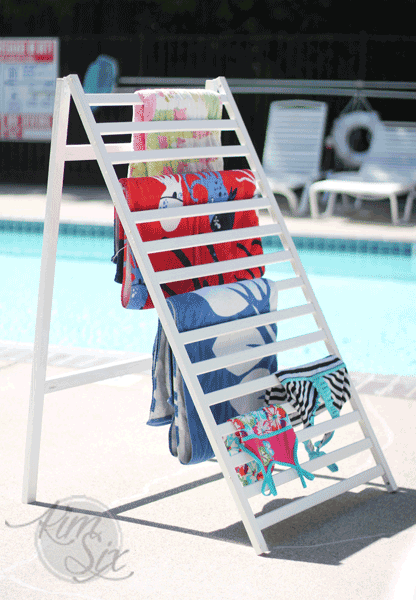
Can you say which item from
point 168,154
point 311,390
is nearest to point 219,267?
point 168,154

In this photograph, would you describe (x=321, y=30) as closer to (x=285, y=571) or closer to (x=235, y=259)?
(x=235, y=259)

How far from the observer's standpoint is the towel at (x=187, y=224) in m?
2.71

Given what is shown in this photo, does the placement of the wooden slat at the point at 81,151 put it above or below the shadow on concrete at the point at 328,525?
above

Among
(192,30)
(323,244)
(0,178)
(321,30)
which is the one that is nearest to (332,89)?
(321,30)

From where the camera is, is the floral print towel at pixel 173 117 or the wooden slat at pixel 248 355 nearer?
the wooden slat at pixel 248 355

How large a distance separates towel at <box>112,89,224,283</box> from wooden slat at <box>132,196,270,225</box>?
18 cm

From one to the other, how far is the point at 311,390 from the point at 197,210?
2.33 feet

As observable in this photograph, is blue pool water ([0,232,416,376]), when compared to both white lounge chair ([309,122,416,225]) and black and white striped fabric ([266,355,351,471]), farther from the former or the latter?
black and white striped fabric ([266,355,351,471])

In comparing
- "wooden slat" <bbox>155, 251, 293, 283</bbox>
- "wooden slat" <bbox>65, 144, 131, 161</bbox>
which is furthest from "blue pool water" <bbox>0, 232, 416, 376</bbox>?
Result: "wooden slat" <bbox>65, 144, 131, 161</bbox>

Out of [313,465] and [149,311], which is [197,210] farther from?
[149,311]

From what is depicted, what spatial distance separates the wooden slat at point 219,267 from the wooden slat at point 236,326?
17 cm

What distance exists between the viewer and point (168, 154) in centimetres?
277

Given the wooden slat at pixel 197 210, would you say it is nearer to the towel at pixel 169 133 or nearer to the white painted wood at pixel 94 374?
the towel at pixel 169 133

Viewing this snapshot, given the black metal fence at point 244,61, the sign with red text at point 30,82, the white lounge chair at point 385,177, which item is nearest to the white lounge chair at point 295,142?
the white lounge chair at point 385,177
